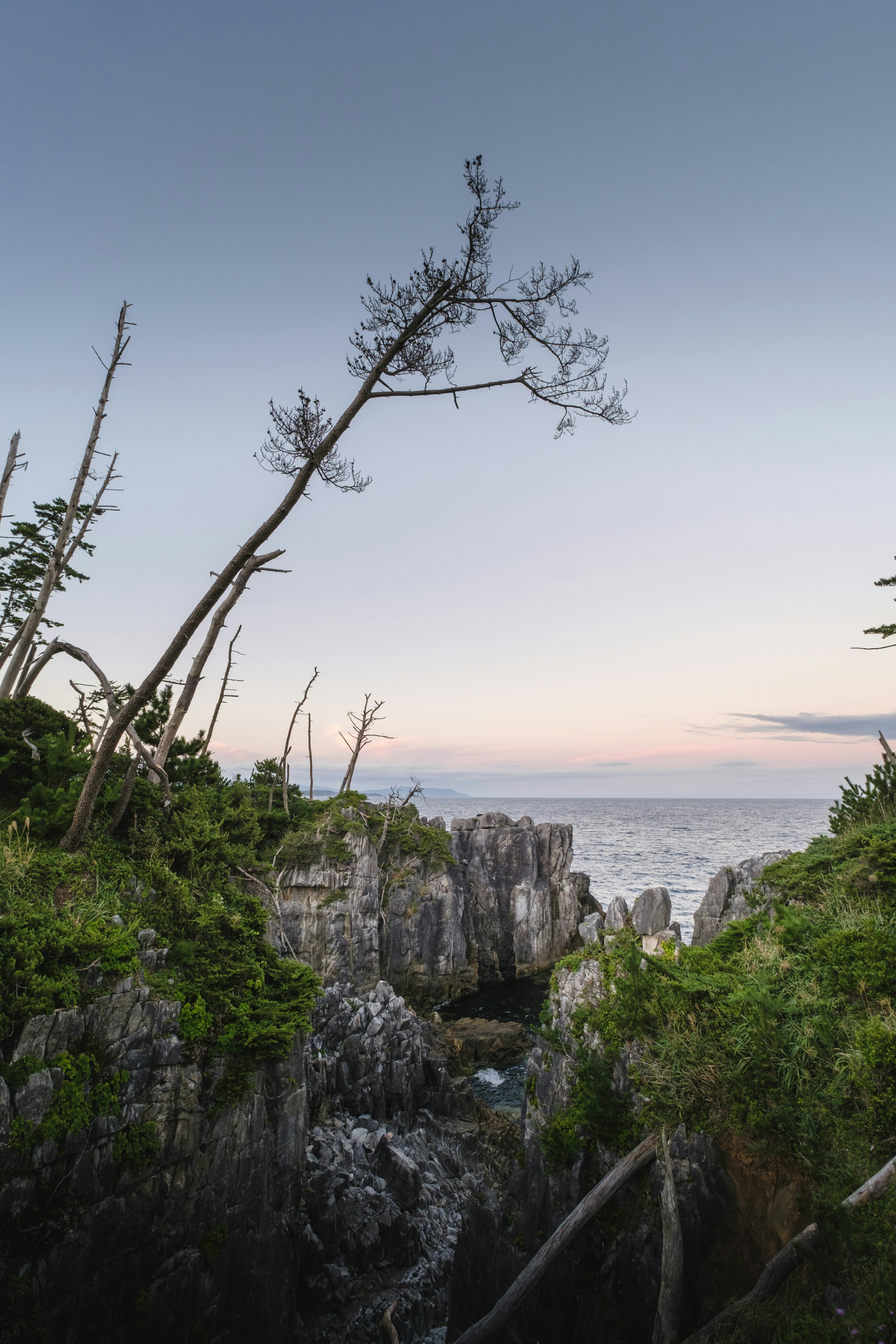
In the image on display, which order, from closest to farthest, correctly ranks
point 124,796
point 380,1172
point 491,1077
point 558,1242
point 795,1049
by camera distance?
1. point 795,1049
2. point 558,1242
3. point 124,796
4. point 380,1172
5. point 491,1077

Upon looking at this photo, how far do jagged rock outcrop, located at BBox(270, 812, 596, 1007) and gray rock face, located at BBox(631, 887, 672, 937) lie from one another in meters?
6.45

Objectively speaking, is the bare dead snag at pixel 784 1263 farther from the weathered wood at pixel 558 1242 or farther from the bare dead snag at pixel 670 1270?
the weathered wood at pixel 558 1242

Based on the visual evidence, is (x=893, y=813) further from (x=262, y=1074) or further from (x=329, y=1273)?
(x=329, y=1273)

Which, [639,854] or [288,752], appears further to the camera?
[639,854]

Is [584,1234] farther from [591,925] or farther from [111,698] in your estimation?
[591,925]

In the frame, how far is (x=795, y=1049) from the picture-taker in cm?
620

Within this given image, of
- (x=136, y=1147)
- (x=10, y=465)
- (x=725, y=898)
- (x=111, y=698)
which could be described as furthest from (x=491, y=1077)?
(x=10, y=465)

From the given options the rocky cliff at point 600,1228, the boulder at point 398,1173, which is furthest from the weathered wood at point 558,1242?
the boulder at point 398,1173

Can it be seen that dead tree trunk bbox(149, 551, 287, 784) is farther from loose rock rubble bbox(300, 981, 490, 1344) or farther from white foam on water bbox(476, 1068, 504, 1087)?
white foam on water bbox(476, 1068, 504, 1087)

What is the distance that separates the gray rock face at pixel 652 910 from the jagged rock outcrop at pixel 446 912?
254 inches

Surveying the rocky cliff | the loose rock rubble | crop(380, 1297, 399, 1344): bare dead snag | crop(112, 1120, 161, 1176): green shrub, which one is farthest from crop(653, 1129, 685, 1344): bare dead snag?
crop(112, 1120, 161, 1176): green shrub

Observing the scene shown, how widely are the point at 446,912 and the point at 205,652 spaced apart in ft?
61.5

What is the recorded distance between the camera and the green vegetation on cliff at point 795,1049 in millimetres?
4680

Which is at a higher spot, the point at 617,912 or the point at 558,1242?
the point at 558,1242
